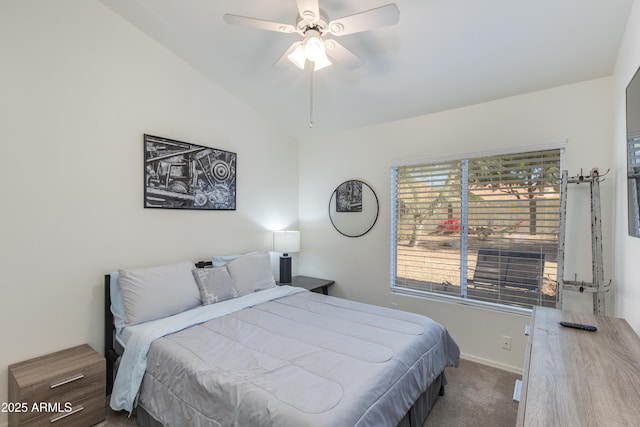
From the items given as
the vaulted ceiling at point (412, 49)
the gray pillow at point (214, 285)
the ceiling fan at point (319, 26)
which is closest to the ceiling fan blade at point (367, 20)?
the ceiling fan at point (319, 26)

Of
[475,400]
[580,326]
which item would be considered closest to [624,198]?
[580,326]

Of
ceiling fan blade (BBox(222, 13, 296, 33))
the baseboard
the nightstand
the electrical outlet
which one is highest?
ceiling fan blade (BBox(222, 13, 296, 33))

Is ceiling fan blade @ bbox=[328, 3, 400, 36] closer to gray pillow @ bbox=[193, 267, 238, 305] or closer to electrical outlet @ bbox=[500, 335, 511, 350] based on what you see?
gray pillow @ bbox=[193, 267, 238, 305]

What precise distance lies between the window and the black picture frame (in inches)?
75.6

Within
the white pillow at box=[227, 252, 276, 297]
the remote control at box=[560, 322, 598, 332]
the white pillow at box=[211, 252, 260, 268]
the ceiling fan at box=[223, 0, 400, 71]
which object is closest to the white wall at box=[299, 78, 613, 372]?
the white pillow at box=[227, 252, 276, 297]

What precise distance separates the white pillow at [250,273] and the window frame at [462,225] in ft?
4.63

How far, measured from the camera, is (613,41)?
6.70 feet

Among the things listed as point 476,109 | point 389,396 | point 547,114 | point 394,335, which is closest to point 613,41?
point 547,114

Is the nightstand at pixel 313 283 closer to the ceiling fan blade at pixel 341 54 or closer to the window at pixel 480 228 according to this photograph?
the window at pixel 480 228

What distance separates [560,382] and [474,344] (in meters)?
2.10

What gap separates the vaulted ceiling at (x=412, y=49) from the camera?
2.00m

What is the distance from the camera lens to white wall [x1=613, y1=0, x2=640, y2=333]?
1669 millimetres

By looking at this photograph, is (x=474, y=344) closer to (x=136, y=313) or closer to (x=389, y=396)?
(x=389, y=396)

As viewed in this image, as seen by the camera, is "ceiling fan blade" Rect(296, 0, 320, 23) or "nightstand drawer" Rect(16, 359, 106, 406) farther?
"nightstand drawer" Rect(16, 359, 106, 406)
